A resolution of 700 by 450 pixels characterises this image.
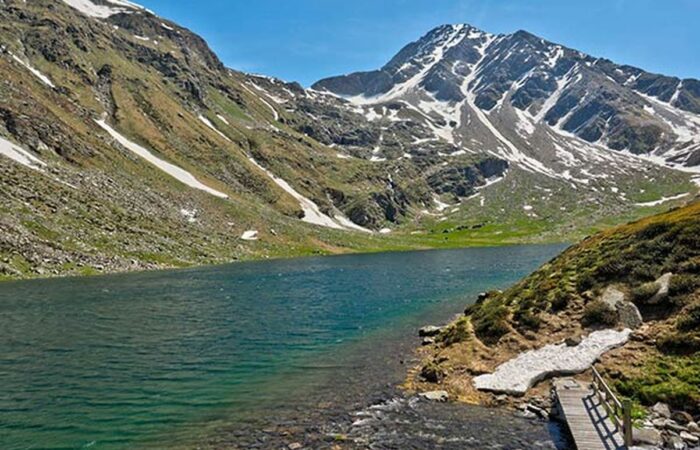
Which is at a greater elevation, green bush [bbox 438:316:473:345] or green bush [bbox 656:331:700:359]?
green bush [bbox 438:316:473:345]

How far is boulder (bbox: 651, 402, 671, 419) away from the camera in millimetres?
21831

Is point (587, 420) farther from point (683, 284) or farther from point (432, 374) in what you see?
point (683, 284)

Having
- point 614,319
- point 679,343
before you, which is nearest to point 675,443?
point 679,343

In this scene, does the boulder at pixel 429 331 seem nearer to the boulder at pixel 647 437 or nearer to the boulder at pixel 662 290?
the boulder at pixel 662 290

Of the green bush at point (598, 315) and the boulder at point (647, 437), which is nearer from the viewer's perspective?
the boulder at point (647, 437)

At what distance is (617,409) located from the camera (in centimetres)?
2069

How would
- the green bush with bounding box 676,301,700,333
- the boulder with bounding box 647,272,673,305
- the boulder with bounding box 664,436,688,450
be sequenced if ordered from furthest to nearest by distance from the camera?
the boulder with bounding box 647,272,673,305 < the green bush with bounding box 676,301,700,333 < the boulder with bounding box 664,436,688,450

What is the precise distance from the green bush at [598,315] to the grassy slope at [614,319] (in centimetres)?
6

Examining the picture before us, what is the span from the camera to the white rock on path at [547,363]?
27703 millimetres

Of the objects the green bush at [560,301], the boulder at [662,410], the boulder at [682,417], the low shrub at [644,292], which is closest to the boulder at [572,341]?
the green bush at [560,301]

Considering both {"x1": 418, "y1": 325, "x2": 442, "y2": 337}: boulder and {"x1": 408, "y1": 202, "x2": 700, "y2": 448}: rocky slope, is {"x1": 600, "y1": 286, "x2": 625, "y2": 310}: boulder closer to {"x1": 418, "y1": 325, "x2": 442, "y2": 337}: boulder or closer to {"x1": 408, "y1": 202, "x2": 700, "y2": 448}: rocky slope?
{"x1": 408, "y1": 202, "x2": 700, "y2": 448}: rocky slope

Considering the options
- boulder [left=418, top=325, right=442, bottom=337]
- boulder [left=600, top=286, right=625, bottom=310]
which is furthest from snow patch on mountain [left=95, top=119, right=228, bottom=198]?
boulder [left=600, top=286, right=625, bottom=310]

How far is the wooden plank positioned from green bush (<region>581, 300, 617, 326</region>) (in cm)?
793

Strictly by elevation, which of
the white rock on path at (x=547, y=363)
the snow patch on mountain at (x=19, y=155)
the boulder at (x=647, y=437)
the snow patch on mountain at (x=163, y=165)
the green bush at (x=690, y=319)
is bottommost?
the boulder at (x=647, y=437)
